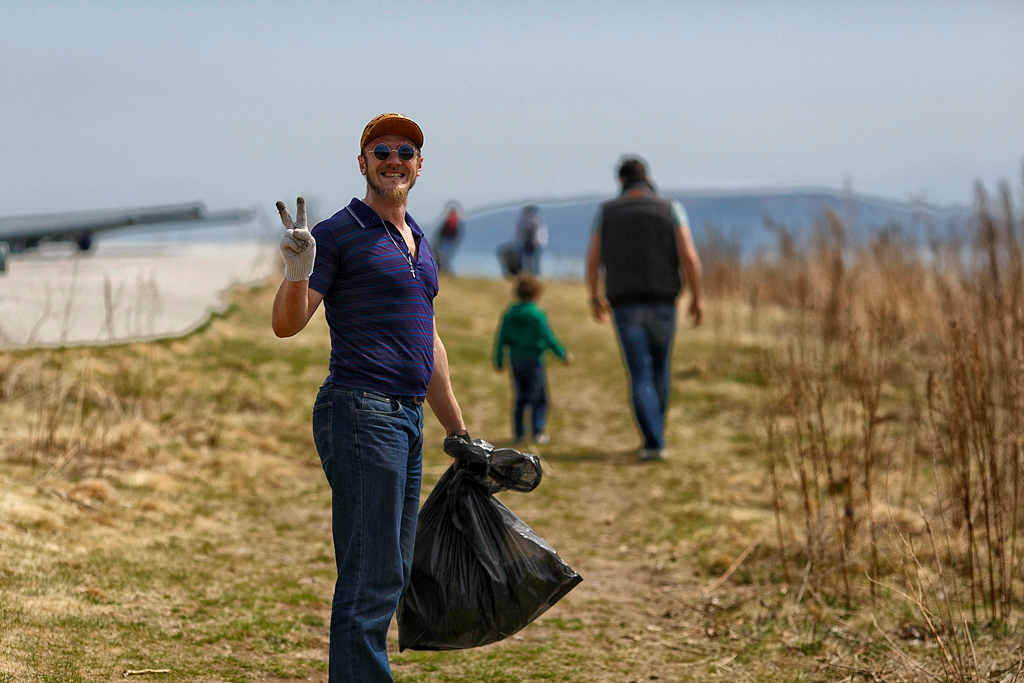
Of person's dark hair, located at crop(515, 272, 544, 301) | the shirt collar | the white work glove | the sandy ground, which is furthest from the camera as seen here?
person's dark hair, located at crop(515, 272, 544, 301)

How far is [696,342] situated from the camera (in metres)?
12.5

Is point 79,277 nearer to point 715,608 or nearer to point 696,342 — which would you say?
point 696,342

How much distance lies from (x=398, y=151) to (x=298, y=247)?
0.44m

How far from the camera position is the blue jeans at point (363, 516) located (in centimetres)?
273

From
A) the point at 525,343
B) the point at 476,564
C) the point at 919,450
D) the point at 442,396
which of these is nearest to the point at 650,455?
the point at 525,343

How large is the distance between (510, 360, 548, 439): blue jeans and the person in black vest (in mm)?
835

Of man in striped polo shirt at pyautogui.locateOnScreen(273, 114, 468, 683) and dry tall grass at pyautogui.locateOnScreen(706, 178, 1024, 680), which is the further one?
dry tall grass at pyautogui.locateOnScreen(706, 178, 1024, 680)

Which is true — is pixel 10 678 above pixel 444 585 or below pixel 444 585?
below

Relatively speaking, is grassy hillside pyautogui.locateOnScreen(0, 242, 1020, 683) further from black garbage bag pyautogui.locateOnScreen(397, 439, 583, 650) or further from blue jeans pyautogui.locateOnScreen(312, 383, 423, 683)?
blue jeans pyautogui.locateOnScreen(312, 383, 423, 683)

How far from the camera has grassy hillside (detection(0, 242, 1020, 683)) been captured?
3.64m

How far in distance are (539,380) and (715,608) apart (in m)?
3.35

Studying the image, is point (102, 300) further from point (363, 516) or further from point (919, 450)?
point (363, 516)

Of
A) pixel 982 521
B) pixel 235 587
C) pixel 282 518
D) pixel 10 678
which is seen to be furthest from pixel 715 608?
pixel 10 678

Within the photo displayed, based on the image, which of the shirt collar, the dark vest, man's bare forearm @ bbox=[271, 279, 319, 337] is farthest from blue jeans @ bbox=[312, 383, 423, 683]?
the dark vest
